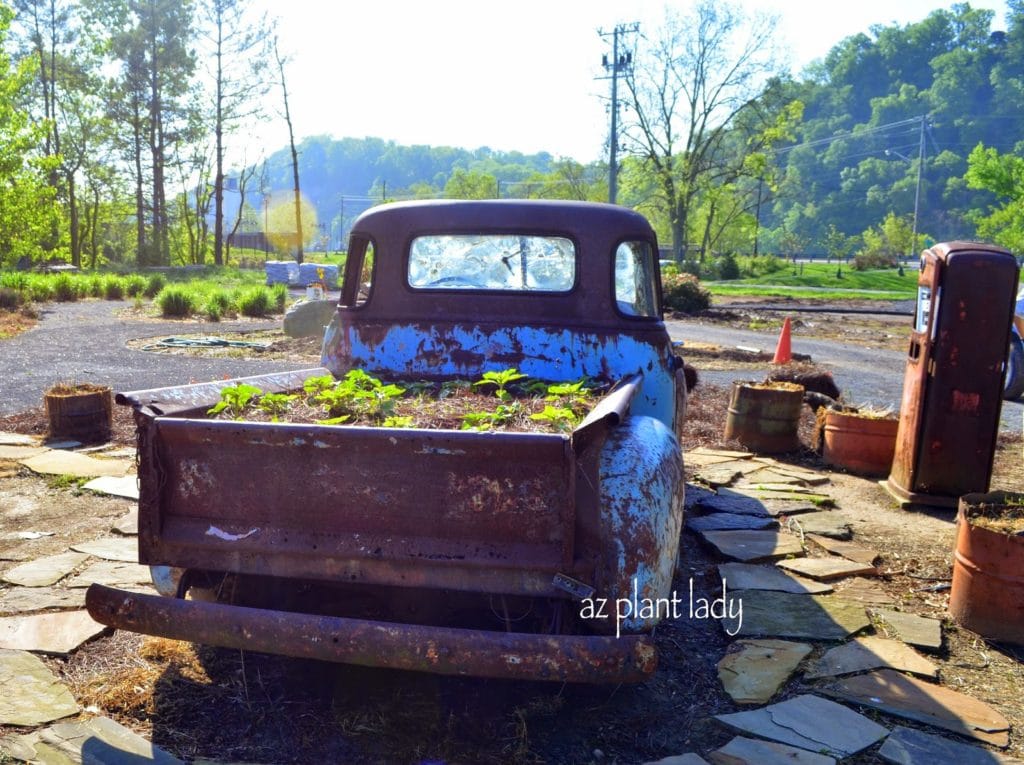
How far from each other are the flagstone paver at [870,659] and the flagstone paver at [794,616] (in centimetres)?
12

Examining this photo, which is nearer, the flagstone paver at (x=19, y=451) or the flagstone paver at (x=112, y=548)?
the flagstone paver at (x=112, y=548)

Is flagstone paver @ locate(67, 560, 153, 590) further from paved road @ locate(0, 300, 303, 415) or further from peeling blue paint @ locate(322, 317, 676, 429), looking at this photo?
paved road @ locate(0, 300, 303, 415)

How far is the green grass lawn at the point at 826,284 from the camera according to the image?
3388 cm

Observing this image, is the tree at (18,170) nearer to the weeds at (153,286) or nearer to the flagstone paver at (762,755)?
the weeds at (153,286)

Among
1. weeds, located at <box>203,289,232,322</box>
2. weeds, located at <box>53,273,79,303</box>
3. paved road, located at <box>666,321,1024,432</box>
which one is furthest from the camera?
weeds, located at <box>53,273,79,303</box>

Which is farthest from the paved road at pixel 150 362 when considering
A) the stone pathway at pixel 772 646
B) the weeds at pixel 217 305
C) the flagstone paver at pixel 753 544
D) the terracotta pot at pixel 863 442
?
the flagstone paver at pixel 753 544

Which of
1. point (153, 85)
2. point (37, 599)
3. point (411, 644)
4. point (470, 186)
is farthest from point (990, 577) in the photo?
point (470, 186)

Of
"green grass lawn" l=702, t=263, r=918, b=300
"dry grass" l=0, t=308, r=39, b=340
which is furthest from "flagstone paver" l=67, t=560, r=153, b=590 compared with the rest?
"green grass lawn" l=702, t=263, r=918, b=300

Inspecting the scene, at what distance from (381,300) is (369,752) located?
2.55 m

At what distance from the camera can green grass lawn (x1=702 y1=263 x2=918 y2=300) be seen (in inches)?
1334

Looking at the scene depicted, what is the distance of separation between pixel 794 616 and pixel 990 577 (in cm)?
85

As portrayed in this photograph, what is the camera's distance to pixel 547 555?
2.57m

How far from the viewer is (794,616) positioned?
377 cm

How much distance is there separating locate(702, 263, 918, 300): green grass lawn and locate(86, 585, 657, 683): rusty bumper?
98.6 ft
